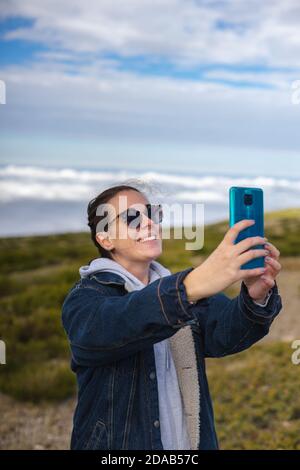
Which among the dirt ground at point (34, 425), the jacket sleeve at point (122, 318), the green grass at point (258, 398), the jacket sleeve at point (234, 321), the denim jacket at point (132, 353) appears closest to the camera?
the jacket sleeve at point (122, 318)

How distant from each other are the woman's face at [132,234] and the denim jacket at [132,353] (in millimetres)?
122

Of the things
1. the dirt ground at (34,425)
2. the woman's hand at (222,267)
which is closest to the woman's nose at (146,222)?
the woman's hand at (222,267)

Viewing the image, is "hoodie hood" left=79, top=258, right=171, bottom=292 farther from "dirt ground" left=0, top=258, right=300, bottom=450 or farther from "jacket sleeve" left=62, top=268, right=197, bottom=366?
"dirt ground" left=0, top=258, right=300, bottom=450

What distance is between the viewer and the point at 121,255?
2.55m

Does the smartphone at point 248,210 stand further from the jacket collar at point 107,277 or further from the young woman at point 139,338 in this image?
the jacket collar at point 107,277

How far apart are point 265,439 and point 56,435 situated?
2.00 metres

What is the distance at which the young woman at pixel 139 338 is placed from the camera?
2164 mm

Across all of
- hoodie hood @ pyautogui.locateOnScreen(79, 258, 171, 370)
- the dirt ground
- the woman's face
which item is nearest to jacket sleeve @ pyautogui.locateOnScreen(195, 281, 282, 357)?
hoodie hood @ pyautogui.locateOnScreen(79, 258, 171, 370)

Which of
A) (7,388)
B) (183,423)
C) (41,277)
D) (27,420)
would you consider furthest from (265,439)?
(41,277)

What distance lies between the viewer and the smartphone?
2086 mm

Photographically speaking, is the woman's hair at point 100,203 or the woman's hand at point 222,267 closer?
the woman's hand at point 222,267

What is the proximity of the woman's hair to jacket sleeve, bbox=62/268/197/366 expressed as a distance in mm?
283

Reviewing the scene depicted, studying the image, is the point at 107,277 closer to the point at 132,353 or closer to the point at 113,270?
the point at 113,270
